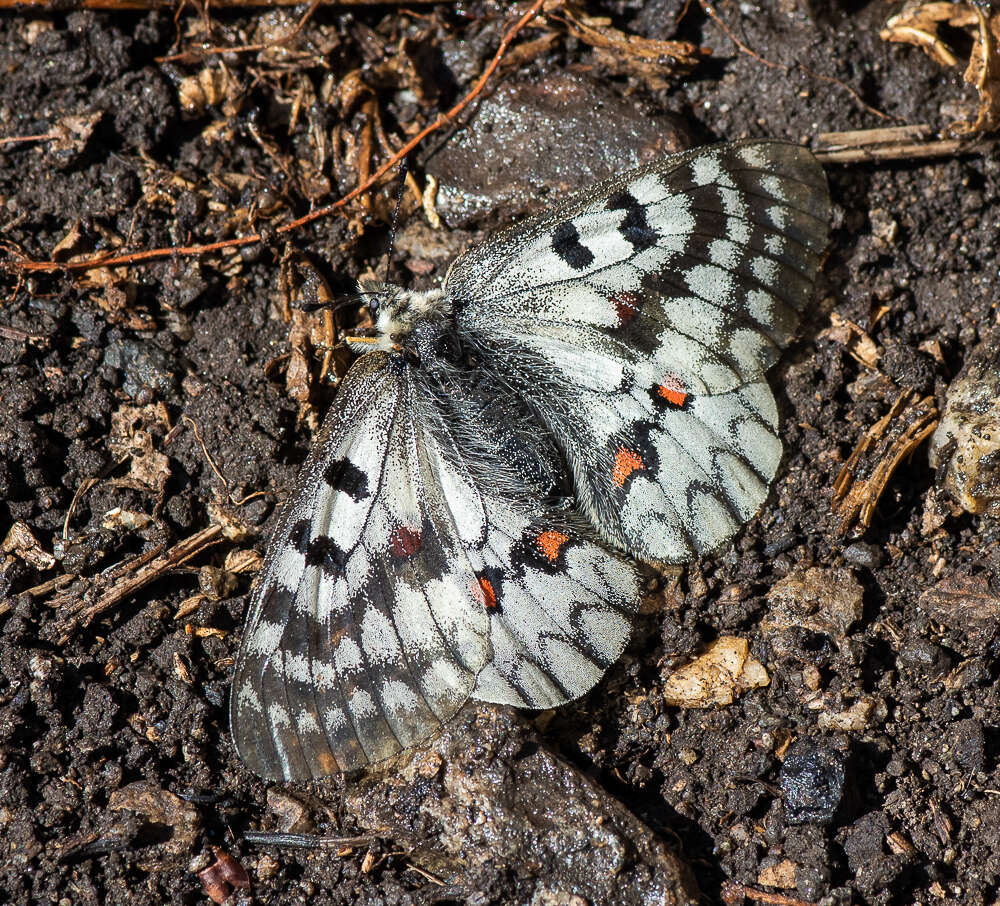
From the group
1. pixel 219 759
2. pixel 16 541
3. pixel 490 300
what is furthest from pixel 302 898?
pixel 490 300

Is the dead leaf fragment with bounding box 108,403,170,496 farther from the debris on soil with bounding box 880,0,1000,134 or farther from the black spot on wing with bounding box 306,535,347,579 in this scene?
the debris on soil with bounding box 880,0,1000,134

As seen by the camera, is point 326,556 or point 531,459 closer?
point 326,556

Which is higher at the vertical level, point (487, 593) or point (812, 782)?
point (487, 593)

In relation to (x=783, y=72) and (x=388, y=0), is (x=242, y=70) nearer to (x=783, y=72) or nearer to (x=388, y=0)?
(x=388, y=0)

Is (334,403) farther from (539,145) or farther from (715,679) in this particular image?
(715,679)

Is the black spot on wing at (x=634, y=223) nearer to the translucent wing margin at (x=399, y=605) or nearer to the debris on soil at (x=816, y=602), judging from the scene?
the translucent wing margin at (x=399, y=605)

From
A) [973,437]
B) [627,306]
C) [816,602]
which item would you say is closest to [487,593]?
[627,306]

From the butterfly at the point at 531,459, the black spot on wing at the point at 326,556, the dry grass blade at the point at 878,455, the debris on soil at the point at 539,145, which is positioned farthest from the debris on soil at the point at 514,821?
the debris on soil at the point at 539,145
